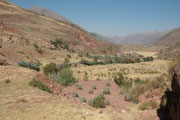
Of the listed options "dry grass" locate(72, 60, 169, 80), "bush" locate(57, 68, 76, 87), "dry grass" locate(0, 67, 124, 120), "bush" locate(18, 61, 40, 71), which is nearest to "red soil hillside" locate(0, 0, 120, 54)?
"bush" locate(18, 61, 40, 71)

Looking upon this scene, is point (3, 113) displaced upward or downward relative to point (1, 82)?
downward

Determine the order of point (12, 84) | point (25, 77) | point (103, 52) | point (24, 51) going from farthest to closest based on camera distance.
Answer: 1. point (103, 52)
2. point (24, 51)
3. point (25, 77)
4. point (12, 84)

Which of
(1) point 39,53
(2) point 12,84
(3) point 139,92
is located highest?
(1) point 39,53

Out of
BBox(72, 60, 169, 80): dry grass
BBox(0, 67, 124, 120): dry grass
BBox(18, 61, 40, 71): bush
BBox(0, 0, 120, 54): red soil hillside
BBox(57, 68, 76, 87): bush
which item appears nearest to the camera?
BBox(0, 67, 124, 120): dry grass

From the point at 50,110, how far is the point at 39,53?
89.1 ft

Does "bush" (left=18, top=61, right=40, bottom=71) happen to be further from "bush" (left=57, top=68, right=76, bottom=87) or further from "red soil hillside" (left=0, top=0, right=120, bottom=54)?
"red soil hillside" (left=0, top=0, right=120, bottom=54)

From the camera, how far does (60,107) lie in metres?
8.15

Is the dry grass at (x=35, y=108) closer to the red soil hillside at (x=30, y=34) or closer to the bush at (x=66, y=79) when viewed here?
the bush at (x=66, y=79)

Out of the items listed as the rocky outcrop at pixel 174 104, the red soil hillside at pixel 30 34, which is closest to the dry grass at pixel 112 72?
the rocky outcrop at pixel 174 104

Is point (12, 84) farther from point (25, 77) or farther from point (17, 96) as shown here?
point (17, 96)

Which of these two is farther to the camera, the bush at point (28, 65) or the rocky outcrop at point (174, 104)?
the bush at point (28, 65)

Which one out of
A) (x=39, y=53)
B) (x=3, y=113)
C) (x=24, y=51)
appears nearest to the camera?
(x=3, y=113)

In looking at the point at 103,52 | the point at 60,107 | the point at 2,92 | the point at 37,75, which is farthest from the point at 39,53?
the point at 103,52

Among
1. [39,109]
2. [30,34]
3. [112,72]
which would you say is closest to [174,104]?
[39,109]
